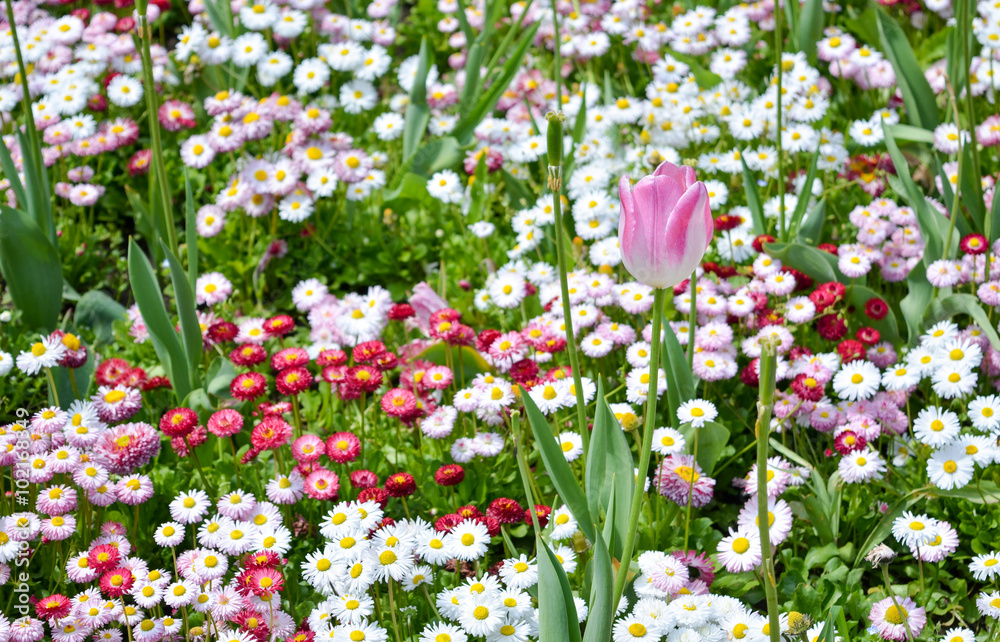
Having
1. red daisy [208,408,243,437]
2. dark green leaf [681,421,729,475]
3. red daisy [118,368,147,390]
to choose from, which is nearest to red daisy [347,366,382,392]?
red daisy [208,408,243,437]

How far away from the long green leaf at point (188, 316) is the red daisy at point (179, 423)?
0.92ft

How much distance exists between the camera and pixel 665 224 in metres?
1.17

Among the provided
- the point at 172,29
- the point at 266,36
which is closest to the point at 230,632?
the point at 266,36

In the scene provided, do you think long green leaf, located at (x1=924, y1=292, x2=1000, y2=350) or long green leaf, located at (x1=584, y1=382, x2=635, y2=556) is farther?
long green leaf, located at (x1=924, y1=292, x2=1000, y2=350)

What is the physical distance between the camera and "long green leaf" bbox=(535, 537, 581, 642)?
1.41 metres

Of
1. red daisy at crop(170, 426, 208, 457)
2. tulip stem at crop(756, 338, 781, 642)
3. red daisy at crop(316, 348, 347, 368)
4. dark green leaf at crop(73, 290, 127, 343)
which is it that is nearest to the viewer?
tulip stem at crop(756, 338, 781, 642)

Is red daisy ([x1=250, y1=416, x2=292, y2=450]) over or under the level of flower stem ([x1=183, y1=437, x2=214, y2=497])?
over

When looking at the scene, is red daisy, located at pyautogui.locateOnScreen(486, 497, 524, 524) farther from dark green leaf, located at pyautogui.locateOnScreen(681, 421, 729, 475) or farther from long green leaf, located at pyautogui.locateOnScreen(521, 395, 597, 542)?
dark green leaf, located at pyautogui.locateOnScreen(681, 421, 729, 475)

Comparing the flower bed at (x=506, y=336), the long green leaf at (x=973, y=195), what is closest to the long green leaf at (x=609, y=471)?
the flower bed at (x=506, y=336)

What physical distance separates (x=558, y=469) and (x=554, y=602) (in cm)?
20

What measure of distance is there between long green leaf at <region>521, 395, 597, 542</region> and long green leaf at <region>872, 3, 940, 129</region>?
1.99 meters

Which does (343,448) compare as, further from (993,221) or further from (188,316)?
(993,221)

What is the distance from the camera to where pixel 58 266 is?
2.62 m

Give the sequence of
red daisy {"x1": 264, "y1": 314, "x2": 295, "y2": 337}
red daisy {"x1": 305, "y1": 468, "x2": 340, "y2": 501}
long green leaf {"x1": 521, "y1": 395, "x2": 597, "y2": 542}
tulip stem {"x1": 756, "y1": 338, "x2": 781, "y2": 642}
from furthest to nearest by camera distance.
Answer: red daisy {"x1": 264, "y1": 314, "x2": 295, "y2": 337} < red daisy {"x1": 305, "y1": 468, "x2": 340, "y2": 501} < long green leaf {"x1": 521, "y1": 395, "x2": 597, "y2": 542} < tulip stem {"x1": 756, "y1": 338, "x2": 781, "y2": 642}
